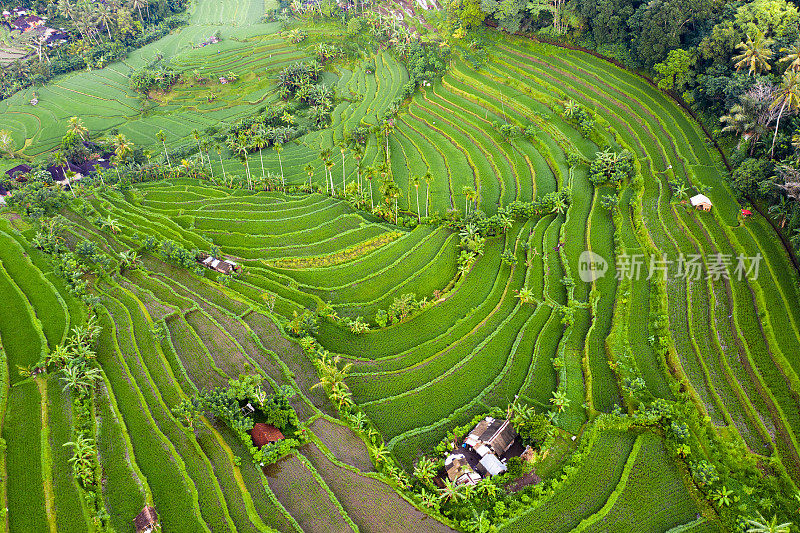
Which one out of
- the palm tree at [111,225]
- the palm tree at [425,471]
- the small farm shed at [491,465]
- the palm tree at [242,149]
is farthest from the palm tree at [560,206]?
the palm tree at [111,225]

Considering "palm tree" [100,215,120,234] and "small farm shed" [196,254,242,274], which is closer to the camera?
"small farm shed" [196,254,242,274]

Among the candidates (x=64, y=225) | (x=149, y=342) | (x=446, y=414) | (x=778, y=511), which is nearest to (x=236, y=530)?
(x=446, y=414)

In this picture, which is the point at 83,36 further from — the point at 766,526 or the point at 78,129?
the point at 766,526

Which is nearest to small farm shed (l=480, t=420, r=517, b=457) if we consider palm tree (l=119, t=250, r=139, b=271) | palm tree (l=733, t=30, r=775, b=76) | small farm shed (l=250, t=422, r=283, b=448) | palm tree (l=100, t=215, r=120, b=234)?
small farm shed (l=250, t=422, r=283, b=448)

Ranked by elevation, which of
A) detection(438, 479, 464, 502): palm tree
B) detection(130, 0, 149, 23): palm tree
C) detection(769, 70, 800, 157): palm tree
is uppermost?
detection(130, 0, 149, 23): palm tree

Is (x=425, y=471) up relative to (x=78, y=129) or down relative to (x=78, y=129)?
down

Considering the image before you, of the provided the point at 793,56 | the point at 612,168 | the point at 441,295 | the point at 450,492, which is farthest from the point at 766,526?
the point at 793,56

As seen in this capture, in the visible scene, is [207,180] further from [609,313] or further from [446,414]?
[609,313]

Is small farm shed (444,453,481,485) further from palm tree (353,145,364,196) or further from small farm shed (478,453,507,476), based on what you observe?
palm tree (353,145,364,196)
